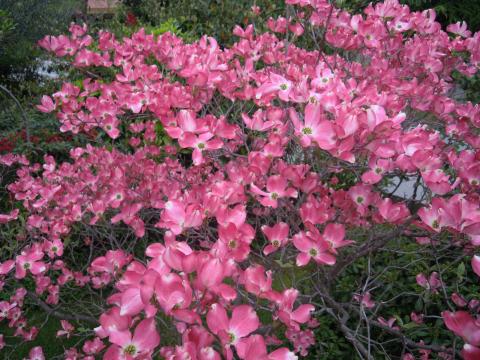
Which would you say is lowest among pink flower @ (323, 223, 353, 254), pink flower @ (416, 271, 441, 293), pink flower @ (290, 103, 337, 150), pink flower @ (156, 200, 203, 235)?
pink flower @ (416, 271, 441, 293)

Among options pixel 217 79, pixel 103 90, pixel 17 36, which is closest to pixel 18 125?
pixel 17 36

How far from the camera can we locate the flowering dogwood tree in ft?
2.57

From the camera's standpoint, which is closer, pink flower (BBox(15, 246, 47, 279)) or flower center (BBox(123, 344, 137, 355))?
flower center (BBox(123, 344, 137, 355))

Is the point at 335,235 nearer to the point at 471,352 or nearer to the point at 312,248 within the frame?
the point at 312,248

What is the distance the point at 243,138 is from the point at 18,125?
2800 mm

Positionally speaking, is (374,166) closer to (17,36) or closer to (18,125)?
(18,125)

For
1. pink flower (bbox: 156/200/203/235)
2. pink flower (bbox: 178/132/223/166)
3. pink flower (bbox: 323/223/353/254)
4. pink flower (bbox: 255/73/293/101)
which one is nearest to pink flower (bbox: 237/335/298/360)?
pink flower (bbox: 156/200/203/235)

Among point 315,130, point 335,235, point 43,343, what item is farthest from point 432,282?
point 43,343

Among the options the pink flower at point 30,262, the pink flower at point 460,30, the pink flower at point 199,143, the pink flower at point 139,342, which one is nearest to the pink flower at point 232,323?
the pink flower at point 139,342

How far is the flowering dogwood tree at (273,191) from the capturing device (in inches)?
30.9

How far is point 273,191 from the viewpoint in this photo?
1.17 meters

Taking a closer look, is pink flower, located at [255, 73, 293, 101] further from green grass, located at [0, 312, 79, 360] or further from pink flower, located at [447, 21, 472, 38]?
green grass, located at [0, 312, 79, 360]

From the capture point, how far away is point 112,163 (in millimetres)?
1986

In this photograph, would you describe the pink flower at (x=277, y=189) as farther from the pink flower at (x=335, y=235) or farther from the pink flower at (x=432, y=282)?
the pink flower at (x=432, y=282)
